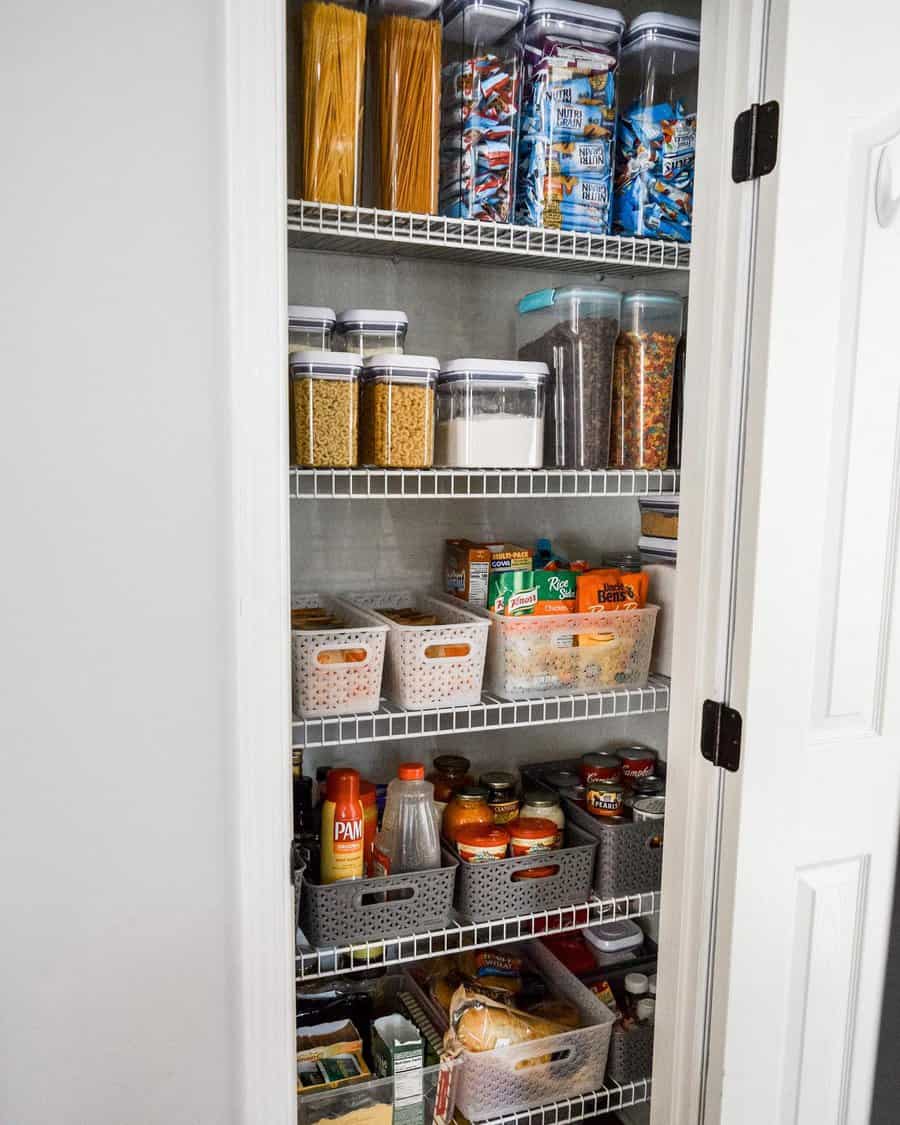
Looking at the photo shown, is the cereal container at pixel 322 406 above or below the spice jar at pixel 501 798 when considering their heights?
above

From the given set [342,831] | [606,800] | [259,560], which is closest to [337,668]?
[342,831]

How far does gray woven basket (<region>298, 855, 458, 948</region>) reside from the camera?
1410mm

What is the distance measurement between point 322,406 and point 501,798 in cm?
80

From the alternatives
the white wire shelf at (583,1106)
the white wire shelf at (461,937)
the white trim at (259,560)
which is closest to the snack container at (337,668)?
the white trim at (259,560)

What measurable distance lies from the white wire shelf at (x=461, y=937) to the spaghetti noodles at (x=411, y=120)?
3.81ft

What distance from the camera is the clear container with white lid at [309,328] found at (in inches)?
53.1

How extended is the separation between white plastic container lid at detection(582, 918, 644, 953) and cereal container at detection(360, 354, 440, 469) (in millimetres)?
1063

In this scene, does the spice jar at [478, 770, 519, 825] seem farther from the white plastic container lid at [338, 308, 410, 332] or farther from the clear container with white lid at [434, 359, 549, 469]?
the white plastic container lid at [338, 308, 410, 332]

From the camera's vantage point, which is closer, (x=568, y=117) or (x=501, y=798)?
(x=568, y=117)

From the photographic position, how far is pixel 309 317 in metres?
1.35

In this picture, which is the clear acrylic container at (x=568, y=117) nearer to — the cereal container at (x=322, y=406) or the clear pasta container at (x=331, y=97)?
the clear pasta container at (x=331, y=97)

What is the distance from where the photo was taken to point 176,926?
1069 millimetres

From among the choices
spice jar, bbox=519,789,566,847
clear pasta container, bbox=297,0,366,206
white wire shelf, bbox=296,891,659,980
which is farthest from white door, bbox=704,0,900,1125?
clear pasta container, bbox=297,0,366,206

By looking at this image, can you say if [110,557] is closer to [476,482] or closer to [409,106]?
[476,482]
